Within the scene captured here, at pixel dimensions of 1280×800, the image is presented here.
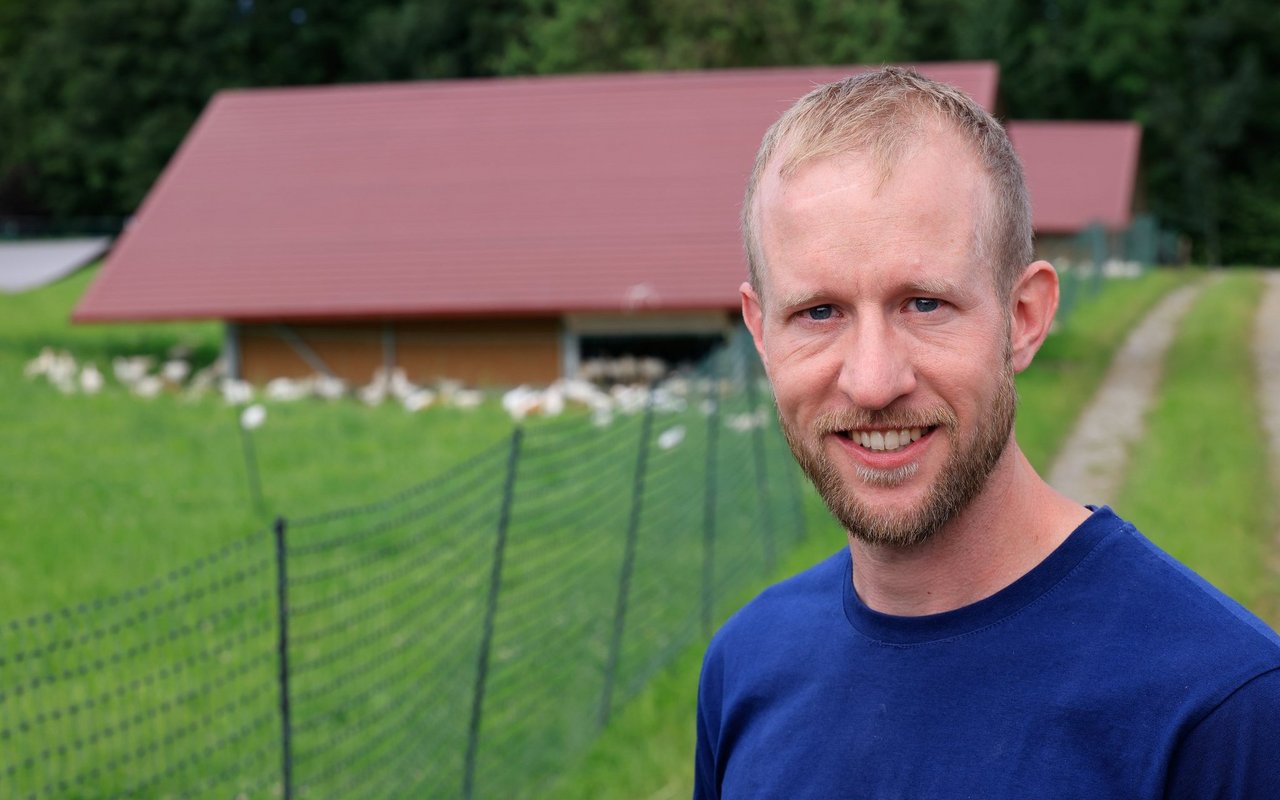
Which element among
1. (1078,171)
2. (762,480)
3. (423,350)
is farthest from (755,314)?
(1078,171)

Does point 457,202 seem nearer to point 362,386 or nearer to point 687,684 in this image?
point 362,386

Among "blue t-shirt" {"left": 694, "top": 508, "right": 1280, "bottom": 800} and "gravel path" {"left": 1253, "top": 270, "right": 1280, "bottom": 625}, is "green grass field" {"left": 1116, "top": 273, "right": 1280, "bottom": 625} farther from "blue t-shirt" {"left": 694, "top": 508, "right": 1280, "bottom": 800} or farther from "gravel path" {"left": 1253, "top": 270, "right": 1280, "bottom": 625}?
"blue t-shirt" {"left": 694, "top": 508, "right": 1280, "bottom": 800}

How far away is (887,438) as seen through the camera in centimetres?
171

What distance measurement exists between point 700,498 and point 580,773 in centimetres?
285

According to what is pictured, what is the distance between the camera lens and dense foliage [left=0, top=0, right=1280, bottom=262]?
49.5 meters

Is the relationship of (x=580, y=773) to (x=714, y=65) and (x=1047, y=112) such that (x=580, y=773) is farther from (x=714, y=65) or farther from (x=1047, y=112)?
(x=1047, y=112)

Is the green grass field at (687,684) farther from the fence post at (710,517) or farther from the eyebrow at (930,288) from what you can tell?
the eyebrow at (930,288)

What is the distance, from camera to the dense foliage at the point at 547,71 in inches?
1950

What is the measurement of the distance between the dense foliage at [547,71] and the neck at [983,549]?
46200mm

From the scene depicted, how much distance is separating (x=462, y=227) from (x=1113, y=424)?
9.24m

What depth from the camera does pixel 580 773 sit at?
5.84 meters

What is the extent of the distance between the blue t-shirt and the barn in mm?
15221

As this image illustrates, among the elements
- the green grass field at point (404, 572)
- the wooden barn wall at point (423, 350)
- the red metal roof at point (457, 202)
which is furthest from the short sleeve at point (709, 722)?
the wooden barn wall at point (423, 350)

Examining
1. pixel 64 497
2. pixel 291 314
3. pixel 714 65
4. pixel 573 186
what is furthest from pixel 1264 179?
pixel 64 497
